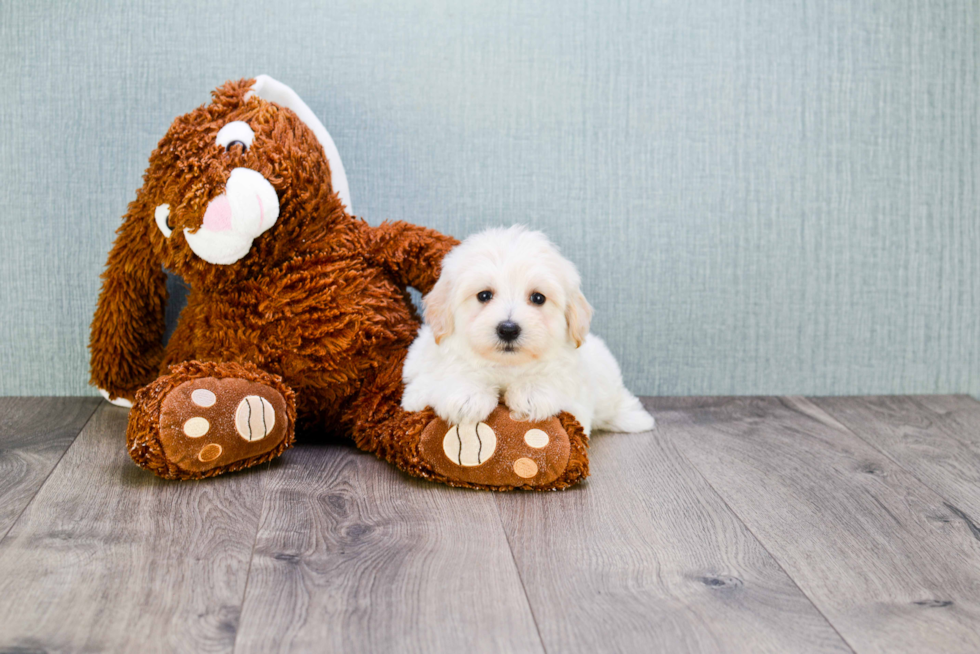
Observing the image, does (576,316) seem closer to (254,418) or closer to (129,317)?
(254,418)

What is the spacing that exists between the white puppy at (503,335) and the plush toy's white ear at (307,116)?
0.36m

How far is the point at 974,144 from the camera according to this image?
75.7 inches

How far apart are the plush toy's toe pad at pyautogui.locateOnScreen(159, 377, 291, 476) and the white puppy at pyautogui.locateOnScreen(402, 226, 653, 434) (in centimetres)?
23

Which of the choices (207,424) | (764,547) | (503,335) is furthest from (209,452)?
(764,547)

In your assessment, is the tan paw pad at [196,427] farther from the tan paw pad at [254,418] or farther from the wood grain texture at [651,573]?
the wood grain texture at [651,573]

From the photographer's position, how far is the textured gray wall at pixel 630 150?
1.74m

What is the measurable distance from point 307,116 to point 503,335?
642 millimetres

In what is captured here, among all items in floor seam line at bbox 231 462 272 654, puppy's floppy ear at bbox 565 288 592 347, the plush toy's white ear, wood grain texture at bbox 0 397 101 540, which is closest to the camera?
floor seam line at bbox 231 462 272 654

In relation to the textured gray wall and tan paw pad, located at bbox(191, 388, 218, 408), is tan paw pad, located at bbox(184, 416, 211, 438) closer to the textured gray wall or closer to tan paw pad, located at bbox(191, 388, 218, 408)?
tan paw pad, located at bbox(191, 388, 218, 408)

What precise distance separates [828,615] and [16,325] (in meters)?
1.67

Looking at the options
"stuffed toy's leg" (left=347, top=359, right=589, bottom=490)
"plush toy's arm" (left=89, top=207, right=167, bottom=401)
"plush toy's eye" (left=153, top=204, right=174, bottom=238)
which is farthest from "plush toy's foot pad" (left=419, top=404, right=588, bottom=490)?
"plush toy's arm" (left=89, top=207, right=167, bottom=401)

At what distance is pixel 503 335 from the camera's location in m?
1.30

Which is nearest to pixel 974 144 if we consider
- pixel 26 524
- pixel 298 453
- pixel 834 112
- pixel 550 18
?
pixel 834 112

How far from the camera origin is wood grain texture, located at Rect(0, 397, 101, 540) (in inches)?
50.1
